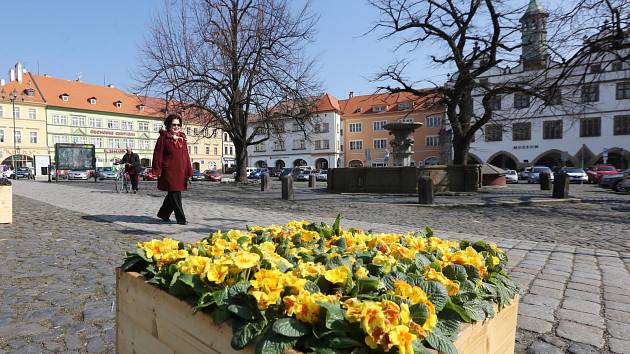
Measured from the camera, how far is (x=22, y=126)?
2213 inches

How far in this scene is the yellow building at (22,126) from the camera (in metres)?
55.2

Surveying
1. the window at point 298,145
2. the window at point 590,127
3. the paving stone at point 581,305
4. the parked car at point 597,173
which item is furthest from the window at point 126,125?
the paving stone at point 581,305

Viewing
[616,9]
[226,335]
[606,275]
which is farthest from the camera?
[616,9]

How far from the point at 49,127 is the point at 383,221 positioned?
64.8 metres

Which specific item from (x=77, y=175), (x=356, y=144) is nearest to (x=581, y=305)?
(x=77, y=175)

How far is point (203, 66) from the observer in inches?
899

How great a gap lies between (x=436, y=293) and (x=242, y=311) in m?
0.69

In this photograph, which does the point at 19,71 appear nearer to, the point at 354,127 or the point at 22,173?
the point at 22,173

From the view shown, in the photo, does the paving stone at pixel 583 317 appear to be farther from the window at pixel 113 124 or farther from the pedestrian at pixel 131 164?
the window at pixel 113 124

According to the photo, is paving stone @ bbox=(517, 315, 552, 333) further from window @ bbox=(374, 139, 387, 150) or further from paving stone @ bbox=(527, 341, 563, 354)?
window @ bbox=(374, 139, 387, 150)

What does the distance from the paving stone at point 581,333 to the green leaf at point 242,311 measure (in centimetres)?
246

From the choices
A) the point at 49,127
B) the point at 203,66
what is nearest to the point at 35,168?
the point at 49,127

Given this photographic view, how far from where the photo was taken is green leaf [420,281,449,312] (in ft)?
4.53

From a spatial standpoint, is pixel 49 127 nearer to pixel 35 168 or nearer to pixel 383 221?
pixel 35 168
